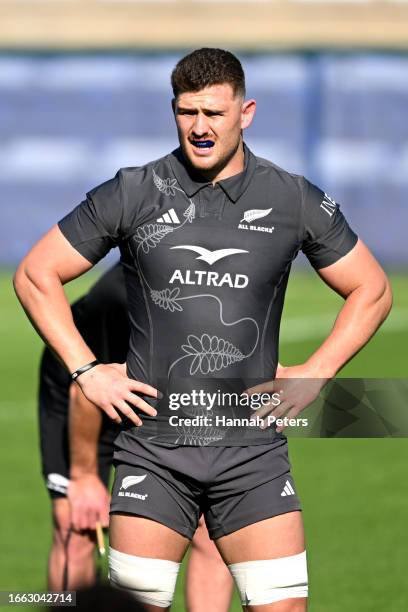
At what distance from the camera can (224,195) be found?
223 inches

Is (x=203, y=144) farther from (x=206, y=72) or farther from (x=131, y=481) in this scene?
(x=131, y=481)

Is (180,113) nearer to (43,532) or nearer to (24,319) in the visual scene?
(43,532)

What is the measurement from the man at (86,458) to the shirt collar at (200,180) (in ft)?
5.26

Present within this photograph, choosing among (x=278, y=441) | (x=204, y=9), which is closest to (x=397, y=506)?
(x=278, y=441)

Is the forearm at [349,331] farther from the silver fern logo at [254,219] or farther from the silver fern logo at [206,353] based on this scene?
the silver fern logo at [254,219]

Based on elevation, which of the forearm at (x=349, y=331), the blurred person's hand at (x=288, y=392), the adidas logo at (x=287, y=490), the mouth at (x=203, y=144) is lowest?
the adidas logo at (x=287, y=490)

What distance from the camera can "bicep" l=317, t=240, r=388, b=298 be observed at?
18.8 ft

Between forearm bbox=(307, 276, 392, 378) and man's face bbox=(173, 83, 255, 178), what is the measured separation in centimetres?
78

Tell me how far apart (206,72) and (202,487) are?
5.40 ft

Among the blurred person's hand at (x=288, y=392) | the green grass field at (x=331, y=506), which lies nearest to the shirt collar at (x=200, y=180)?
the blurred person's hand at (x=288, y=392)

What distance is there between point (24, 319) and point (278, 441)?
1765 cm

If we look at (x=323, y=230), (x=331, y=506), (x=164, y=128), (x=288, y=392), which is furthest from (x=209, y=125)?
(x=164, y=128)

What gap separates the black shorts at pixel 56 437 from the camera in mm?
7648

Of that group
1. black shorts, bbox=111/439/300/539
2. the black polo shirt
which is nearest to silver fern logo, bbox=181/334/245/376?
the black polo shirt
